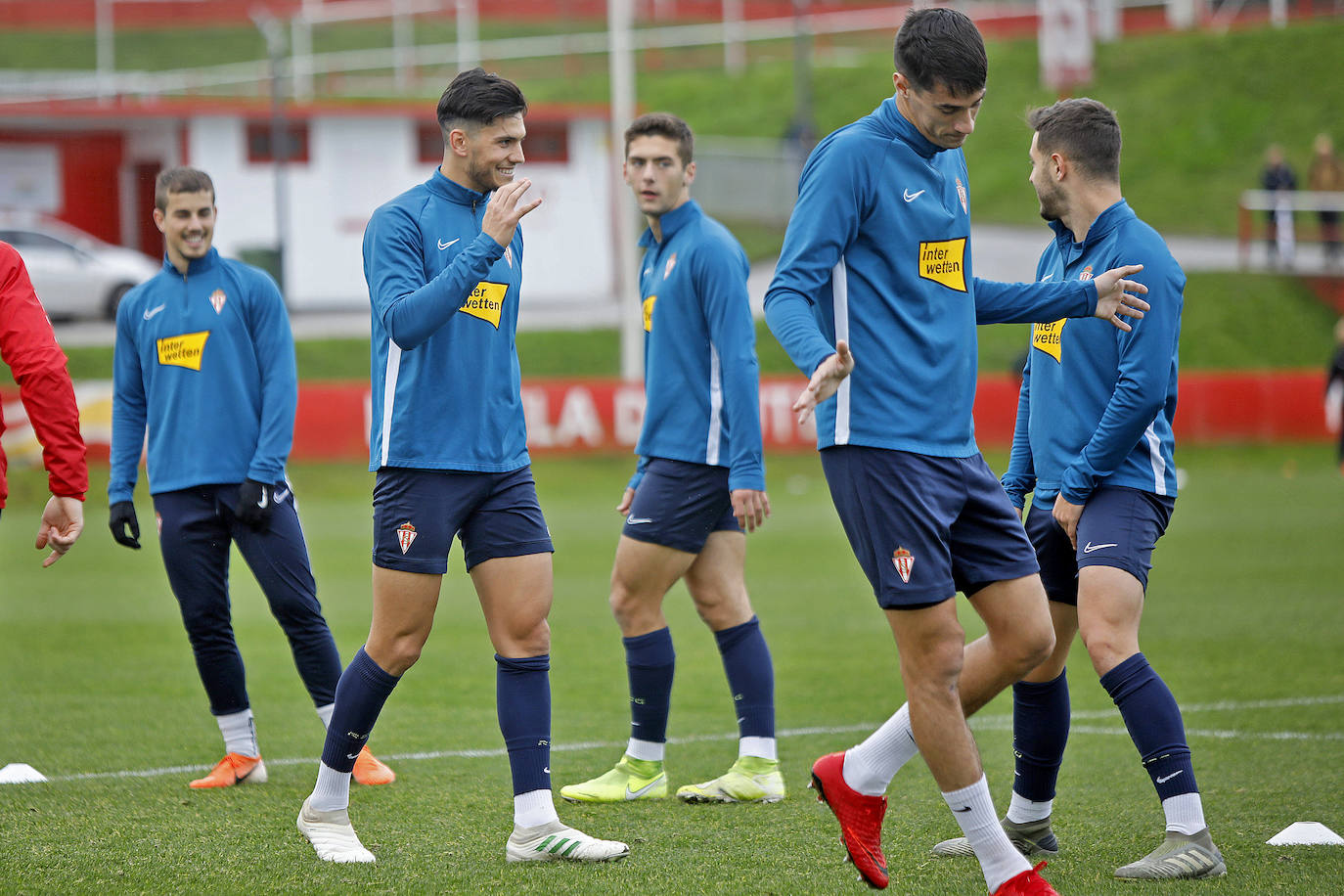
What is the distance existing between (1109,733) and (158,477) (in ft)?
13.9

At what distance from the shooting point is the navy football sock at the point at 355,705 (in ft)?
16.0

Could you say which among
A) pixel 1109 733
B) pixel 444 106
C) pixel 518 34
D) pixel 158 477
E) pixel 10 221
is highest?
pixel 518 34

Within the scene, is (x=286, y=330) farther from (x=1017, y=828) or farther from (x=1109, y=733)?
(x=1109, y=733)

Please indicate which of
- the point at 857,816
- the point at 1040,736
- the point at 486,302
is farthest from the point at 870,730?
the point at 486,302

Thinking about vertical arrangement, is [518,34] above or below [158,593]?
above

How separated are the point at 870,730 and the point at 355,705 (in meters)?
2.84

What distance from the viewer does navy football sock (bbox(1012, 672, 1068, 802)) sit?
496 cm

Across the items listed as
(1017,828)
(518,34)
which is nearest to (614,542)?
(1017,828)

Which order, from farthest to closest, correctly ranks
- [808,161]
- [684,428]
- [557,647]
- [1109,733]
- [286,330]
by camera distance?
[557,647], [1109,733], [286,330], [684,428], [808,161]

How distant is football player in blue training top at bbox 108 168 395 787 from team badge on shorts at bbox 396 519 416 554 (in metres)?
1.39

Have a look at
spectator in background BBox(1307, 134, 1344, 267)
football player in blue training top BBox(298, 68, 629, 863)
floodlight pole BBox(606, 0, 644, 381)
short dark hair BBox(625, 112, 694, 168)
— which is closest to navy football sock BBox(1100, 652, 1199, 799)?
football player in blue training top BBox(298, 68, 629, 863)

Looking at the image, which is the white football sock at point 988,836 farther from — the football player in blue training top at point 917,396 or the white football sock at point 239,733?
the white football sock at point 239,733

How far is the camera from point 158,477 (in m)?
6.13

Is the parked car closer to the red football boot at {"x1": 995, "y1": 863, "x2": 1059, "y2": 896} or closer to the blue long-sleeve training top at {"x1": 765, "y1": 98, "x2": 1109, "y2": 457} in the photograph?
the blue long-sleeve training top at {"x1": 765, "y1": 98, "x2": 1109, "y2": 457}
